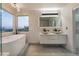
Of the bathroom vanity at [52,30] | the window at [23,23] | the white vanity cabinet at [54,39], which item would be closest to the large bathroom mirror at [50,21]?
the bathroom vanity at [52,30]

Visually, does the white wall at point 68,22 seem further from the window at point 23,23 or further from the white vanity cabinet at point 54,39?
the window at point 23,23

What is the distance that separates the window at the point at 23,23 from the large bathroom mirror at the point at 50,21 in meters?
0.79

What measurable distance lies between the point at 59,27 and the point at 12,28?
2.24 m

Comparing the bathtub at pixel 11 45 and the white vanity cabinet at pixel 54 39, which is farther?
the white vanity cabinet at pixel 54 39

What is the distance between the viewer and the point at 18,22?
4.29 meters

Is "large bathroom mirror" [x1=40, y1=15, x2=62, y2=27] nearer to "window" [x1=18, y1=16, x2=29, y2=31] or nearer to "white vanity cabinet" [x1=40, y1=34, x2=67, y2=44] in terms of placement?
"white vanity cabinet" [x1=40, y1=34, x2=67, y2=44]

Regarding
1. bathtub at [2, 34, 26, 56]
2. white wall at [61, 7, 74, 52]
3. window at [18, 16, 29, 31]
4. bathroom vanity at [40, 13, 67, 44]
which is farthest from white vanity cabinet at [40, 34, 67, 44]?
bathtub at [2, 34, 26, 56]

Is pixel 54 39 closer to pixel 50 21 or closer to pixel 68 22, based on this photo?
pixel 50 21

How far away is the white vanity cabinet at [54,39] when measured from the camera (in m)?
4.95

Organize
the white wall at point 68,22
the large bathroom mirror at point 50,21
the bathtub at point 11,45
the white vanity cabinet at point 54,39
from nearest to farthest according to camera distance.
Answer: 1. the bathtub at point 11,45
2. the white wall at point 68,22
3. the white vanity cabinet at point 54,39
4. the large bathroom mirror at point 50,21

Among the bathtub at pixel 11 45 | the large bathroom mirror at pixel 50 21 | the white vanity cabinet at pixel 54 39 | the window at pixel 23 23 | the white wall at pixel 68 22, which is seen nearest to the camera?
the bathtub at pixel 11 45

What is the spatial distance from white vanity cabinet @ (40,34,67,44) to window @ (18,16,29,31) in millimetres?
812

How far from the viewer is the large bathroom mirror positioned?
5.12m

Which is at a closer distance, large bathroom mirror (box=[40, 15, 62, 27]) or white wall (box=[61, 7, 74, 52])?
white wall (box=[61, 7, 74, 52])
